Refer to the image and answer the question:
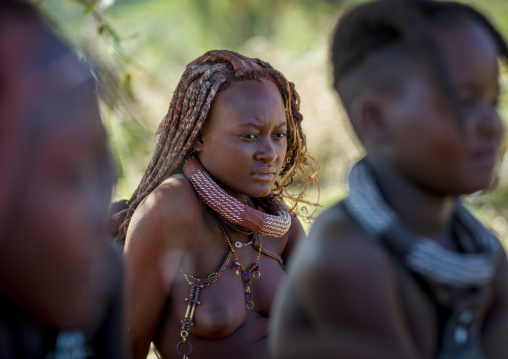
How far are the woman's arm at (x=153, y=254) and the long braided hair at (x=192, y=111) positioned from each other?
28cm

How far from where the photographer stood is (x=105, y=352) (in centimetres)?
175

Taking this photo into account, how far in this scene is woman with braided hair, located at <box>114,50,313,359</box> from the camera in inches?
111

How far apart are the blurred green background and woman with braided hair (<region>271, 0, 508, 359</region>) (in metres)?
0.28

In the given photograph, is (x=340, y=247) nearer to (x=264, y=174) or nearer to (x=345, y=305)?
(x=345, y=305)

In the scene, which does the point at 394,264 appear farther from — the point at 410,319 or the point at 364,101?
the point at 364,101

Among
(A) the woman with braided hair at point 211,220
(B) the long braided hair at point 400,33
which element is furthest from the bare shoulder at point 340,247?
(A) the woman with braided hair at point 211,220

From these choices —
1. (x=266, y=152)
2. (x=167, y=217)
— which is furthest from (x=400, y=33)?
(x=167, y=217)

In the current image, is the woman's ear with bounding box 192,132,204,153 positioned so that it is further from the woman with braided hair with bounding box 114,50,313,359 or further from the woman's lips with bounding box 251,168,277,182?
the woman's lips with bounding box 251,168,277,182

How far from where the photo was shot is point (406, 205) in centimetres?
182

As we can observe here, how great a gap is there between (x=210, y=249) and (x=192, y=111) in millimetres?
683

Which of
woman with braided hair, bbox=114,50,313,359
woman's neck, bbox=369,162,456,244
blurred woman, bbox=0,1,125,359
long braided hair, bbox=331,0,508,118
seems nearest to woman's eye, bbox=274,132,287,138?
woman with braided hair, bbox=114,50,313,359

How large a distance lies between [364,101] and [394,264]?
0.47m

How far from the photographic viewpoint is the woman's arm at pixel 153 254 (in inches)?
111

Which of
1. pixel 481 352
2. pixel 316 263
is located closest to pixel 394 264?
pixel 316 263
